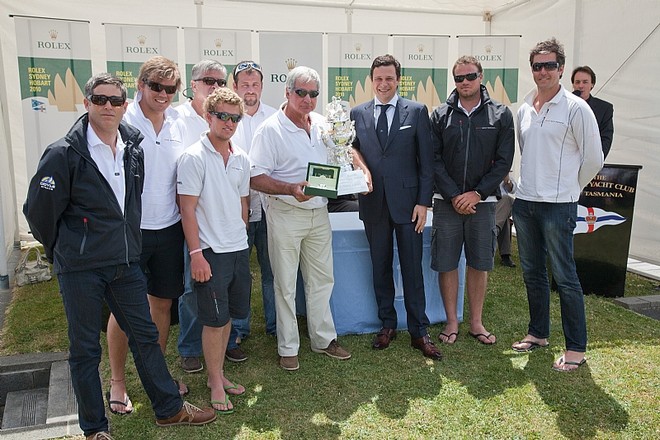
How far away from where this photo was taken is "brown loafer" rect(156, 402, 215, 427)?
279 centimetres

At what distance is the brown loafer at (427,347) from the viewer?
361 centimetres

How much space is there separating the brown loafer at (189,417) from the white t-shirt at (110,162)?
1.10 metres

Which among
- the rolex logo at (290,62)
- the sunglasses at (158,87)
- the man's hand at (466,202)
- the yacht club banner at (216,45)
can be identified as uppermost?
the yacht club banner at (216,45)

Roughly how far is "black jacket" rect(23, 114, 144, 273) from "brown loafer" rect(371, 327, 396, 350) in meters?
1.93

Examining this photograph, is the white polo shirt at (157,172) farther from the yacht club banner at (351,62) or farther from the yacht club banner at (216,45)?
the yacht club banner at (351,62)

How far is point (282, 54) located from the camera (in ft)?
22.4

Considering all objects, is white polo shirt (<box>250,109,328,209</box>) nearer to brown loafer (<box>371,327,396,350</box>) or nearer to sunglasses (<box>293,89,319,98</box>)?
sunglasses (<box>293,89,319,98</box>)

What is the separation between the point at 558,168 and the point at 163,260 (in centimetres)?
237

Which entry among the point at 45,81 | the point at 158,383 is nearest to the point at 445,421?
the point at 158,383

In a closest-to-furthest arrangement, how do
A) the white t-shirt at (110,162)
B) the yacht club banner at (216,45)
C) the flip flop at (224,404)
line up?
the white t-shirt at (110,162) < the flip flop at (224,404) < the yacht club banner at (216,45)

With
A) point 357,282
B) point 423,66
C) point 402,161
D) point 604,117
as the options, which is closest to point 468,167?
point 402,161

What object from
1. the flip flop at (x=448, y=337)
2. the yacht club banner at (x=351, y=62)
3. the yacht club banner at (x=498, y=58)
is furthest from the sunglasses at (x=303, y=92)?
the yacht club banner at (x=498, y=58)

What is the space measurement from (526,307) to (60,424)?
140 inches

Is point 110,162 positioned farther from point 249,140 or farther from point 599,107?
point 599,107
